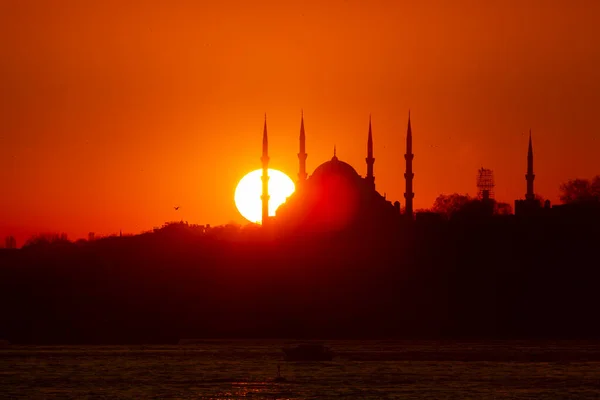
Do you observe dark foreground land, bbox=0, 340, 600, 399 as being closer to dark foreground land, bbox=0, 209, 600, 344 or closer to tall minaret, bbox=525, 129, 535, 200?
dark foreground land, bbox=0, 209, 600, 344

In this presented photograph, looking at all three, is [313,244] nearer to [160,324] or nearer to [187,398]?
[160,324]

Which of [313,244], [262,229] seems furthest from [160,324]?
[262,229]

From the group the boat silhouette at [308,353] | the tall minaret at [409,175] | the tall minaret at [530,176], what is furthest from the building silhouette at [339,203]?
the boat silhouette at [308,353]

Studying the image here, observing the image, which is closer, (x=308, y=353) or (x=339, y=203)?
(x=308, y=353)

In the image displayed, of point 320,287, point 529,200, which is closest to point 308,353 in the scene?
point 320,287

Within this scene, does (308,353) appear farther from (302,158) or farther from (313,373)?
(302,158)

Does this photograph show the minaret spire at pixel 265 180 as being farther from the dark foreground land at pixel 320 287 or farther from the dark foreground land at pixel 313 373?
A: the dark foreground land at pixel 313 373
